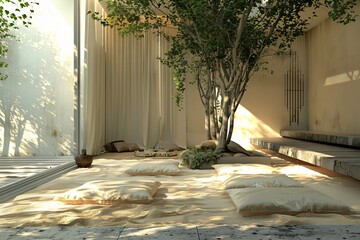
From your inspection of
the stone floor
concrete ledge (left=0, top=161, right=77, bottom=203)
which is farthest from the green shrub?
the stone floor

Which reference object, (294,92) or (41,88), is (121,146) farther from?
(294,92)

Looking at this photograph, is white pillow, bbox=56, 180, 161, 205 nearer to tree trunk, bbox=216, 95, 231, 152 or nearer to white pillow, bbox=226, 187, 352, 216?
white pillow, bbox=226, 187, 352, 216

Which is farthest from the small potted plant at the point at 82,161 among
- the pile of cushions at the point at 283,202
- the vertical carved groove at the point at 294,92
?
the vertical carved groove at the point at 294,92

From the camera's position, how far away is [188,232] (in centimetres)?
210

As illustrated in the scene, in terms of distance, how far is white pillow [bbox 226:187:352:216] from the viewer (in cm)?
243

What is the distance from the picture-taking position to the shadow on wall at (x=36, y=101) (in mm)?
6484

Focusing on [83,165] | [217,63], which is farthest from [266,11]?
[83,165]

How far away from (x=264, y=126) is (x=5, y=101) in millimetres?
4949

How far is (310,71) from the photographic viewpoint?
8664 mm

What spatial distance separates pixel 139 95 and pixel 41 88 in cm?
236

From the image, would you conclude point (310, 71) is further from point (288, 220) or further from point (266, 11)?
point (288, 220)

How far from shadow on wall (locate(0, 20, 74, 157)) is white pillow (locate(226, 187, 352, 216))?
4542 millimetres

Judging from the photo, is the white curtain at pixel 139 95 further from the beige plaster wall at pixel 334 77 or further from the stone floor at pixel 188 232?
the stone floor at pixel 188 232

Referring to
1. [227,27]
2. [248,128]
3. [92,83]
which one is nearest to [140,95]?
[92,83]
